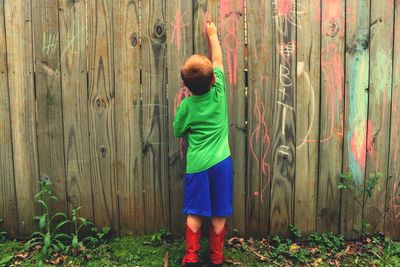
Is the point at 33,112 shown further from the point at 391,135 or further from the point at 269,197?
the point at 391,135

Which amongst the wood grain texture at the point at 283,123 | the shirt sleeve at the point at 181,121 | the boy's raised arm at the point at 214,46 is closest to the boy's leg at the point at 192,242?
the shirt sleeve at the point at 181,121

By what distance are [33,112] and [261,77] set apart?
6.03ft

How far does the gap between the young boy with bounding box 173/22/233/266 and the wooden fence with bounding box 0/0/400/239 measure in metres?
0.35

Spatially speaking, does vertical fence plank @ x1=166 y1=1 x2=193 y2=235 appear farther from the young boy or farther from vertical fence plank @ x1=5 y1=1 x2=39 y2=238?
vertical fence plank @ x1=5 y1=1 x2=39 y2=238

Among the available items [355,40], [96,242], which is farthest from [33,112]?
[355,40]

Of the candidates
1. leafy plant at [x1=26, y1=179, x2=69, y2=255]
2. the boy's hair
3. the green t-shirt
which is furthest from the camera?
leafy plant at [x1=26, y1=179, x2=69, y2=255]

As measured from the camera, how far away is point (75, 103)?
3559 millimetres

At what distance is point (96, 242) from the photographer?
359 centimetres

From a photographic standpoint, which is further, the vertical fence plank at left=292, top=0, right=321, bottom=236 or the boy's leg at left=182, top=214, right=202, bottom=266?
the vertical fence plank at left=292, top=0, right=321, bottom=236

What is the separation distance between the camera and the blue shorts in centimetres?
318

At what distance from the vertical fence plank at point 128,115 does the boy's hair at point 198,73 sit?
627mm

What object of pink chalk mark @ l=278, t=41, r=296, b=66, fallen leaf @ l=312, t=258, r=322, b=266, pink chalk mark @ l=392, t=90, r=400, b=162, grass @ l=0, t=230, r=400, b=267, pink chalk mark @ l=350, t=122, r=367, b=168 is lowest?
fallen leaf @ l=312, t=258, r=322, b=266

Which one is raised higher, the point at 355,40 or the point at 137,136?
the point at 355,40

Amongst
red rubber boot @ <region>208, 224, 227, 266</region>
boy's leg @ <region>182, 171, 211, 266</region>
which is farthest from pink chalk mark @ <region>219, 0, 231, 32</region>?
red rubber boot @ <region>208, 224, 227, 266</region>
